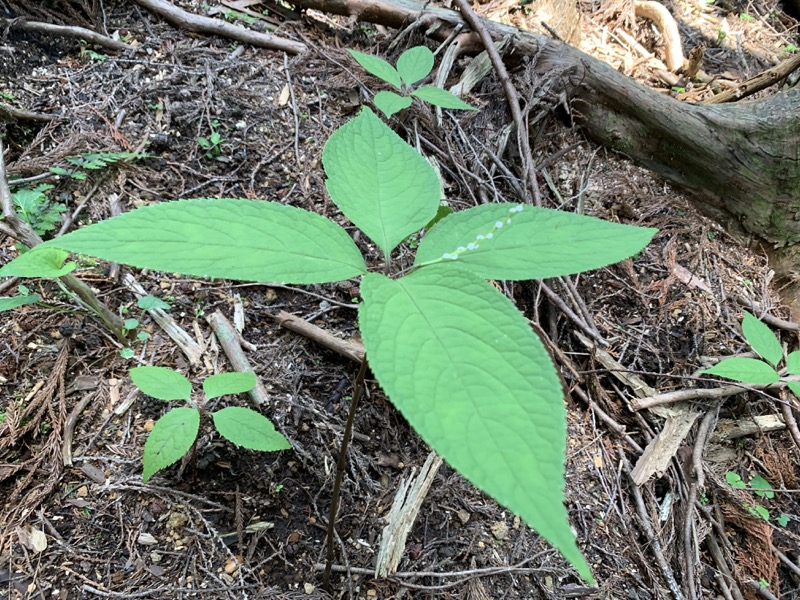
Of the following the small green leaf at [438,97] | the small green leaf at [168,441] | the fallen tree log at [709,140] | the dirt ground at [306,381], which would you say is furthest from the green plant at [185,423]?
the fallen tree log at [709,140]

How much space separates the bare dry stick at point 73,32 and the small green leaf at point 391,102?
1.35m

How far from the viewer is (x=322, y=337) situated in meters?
1.75

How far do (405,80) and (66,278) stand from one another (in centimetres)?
172

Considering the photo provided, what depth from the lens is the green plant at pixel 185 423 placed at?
126 centimetres

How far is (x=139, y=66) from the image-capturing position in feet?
7.91

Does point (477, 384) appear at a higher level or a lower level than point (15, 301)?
higher

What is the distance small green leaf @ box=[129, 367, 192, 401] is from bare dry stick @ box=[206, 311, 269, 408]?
25cm

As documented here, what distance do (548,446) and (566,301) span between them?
1.66 m

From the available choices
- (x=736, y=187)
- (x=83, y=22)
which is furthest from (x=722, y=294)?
(x=83, y=22)

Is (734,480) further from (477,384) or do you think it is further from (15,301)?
(15,301)

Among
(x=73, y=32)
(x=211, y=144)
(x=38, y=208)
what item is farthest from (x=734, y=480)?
(x=73, y=32)

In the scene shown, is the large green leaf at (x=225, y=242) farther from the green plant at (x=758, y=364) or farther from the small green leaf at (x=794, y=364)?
the small green leaf at (x=794, y=364)

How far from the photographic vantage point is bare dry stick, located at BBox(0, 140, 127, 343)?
1501 mm

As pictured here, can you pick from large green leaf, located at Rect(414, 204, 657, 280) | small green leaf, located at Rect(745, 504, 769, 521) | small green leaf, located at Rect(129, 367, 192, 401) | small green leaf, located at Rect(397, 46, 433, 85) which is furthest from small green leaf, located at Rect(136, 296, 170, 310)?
small green leaf, located at Rect(745, 504, 769, 521)
